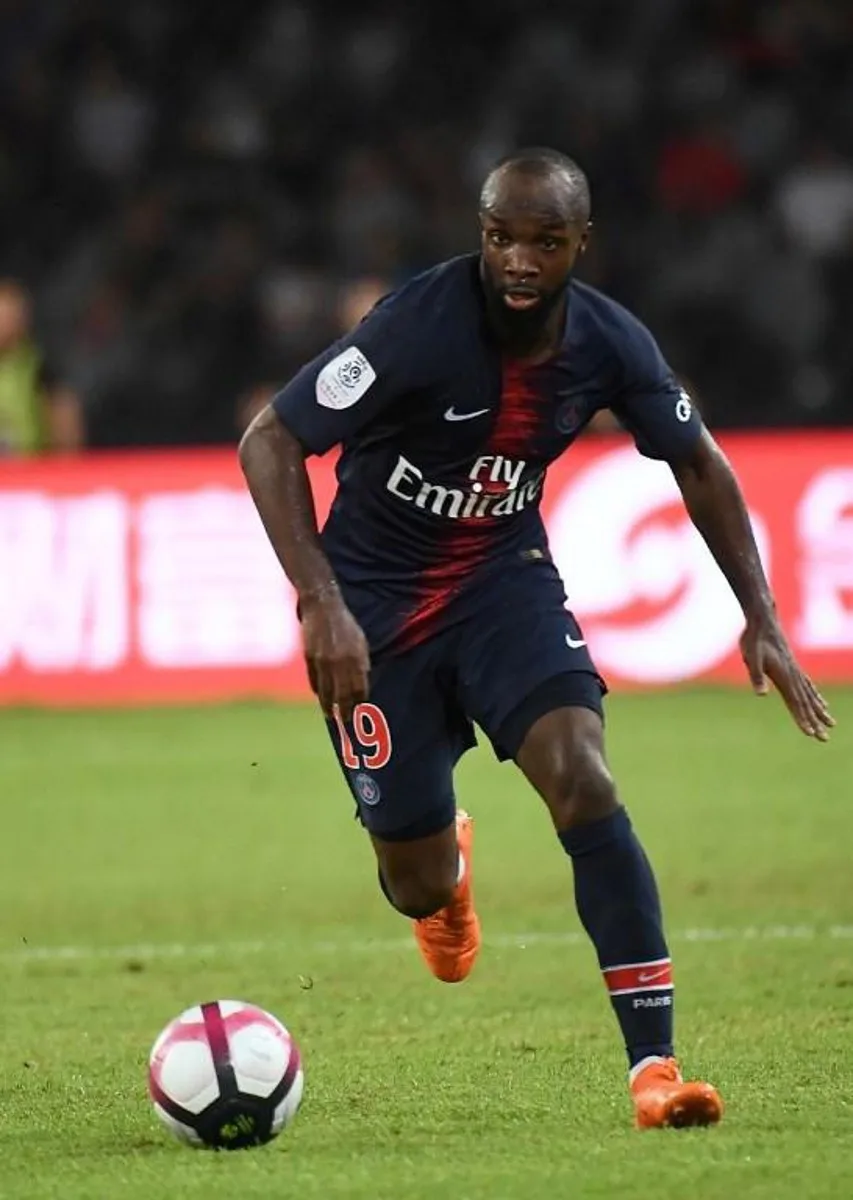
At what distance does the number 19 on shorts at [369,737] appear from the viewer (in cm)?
615

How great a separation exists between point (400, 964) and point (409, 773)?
1.92m

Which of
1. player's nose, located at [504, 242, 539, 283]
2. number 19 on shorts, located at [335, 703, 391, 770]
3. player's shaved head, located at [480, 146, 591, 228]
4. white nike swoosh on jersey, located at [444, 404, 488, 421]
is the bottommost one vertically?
number 19 on shorts, located at [335, 703, 391, 770]

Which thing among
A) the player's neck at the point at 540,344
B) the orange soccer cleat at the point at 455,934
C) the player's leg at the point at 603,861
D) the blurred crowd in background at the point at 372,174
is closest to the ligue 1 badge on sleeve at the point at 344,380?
the player's neck at the point at 540,344

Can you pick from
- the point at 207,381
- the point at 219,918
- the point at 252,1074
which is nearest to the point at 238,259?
the point at 207,381

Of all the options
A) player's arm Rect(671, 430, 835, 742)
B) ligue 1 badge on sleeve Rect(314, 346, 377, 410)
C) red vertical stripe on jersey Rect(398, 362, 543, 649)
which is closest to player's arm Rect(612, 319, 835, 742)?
player's arm Rect(671, 430, 835, 742)

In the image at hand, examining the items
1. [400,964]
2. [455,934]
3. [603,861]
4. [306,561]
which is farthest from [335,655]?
[400,964]

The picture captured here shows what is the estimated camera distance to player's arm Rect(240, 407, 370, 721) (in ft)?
17.3

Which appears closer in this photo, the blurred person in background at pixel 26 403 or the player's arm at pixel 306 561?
the player's arm at pixel 306 561

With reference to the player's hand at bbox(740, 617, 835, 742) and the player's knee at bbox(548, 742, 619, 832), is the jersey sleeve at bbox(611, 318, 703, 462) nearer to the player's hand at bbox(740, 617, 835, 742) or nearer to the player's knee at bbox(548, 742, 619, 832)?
the player's hand at bbox(740, 617, 835, 742)

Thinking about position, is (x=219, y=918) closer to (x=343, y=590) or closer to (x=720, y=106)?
(x=343, y=590)

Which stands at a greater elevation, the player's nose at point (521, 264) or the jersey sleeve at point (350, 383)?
the player's nose at point (521, 264)

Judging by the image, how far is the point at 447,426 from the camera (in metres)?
5.76

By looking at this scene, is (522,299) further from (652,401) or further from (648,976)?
(648,976)

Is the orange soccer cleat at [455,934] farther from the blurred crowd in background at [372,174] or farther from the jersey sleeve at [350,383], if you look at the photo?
the blurred crowd in background at [372,174]
